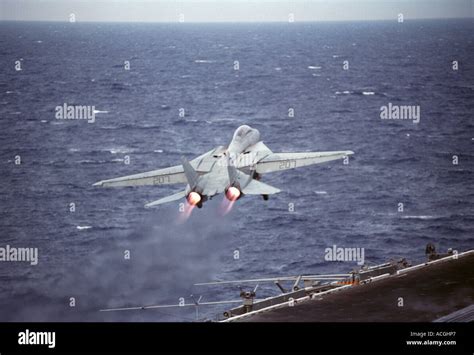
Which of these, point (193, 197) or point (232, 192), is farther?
point (232, 192)

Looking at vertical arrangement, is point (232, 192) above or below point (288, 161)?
below

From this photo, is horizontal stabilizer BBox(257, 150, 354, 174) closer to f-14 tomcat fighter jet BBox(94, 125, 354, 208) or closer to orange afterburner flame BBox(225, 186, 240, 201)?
f-14 tomcat fighter jet BBox(94, 125, 354, 208)

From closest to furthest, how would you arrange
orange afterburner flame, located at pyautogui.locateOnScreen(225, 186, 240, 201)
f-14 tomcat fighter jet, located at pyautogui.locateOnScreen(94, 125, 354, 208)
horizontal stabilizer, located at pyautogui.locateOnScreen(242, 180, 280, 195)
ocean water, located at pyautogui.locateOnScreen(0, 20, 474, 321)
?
f-14 tomcat fighter jet, located at pyautogui.locateOnScreen(94, 125, 354, 208) < orange afterburner flame, located at pyautogui.locateOnScreen(225, 186, 240, 201) < horizontal stabilizer, located at pyautogui.locateOnScreen(242, 180, 280, 195) < ocean water, located at pyautogui.locateOnScreen(0, 20, 474, 321)

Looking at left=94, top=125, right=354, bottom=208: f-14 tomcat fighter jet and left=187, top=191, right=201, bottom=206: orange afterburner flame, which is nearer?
left=187, top=191, right=201, bottom=206: orange afterburner flame

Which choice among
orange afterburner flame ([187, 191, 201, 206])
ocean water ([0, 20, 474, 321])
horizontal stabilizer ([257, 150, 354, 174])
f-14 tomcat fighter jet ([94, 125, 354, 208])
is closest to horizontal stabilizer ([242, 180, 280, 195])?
f-14 tomcat fighter jet ([94, 125, 354, 208])

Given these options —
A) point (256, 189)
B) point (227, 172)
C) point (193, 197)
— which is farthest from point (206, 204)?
point (193, 197)

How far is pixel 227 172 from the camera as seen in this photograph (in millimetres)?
66312

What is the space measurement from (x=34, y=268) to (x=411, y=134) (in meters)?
75.8

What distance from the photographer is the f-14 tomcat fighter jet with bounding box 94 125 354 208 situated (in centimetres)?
6344

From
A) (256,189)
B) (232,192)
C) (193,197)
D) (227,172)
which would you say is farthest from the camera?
(227,172)

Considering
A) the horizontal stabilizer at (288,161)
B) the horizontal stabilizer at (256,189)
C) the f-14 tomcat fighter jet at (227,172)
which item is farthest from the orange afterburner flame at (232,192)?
the horizontal stabilizer at (288,161)

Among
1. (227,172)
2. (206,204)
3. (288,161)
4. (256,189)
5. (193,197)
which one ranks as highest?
(227,172)

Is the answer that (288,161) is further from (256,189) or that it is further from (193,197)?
(193,197)
